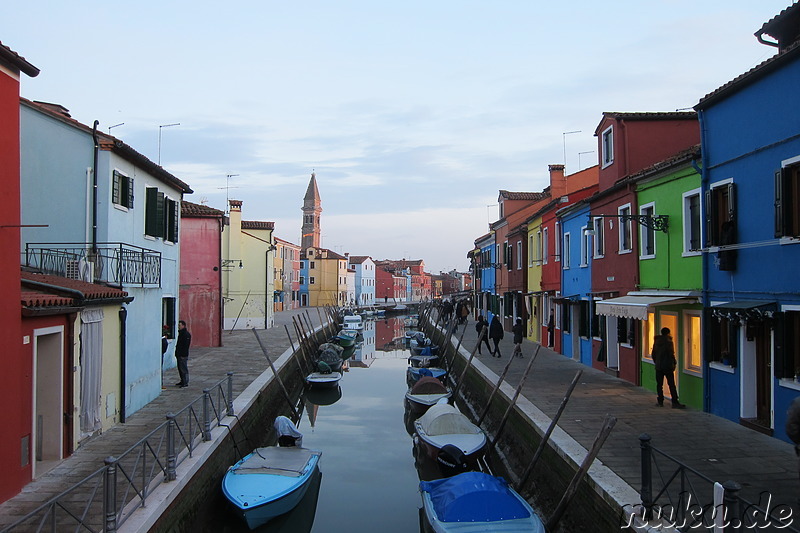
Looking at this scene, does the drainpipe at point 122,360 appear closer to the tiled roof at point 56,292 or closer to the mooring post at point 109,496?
the tiled roof at point 56,292

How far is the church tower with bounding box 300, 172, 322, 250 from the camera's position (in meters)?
110

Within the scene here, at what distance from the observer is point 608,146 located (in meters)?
20.0

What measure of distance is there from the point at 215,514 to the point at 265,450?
2.08 m

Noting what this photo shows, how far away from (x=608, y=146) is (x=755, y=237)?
8801 mm

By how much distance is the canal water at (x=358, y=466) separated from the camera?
12320 mm

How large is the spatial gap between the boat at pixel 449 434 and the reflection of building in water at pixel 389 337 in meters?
32.7

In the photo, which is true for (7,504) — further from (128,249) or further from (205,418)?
(128,249)

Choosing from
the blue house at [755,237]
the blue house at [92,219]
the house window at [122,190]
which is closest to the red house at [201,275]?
the blue house at [92,219]

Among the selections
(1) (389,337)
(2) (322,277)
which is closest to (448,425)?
(1) (389,337)

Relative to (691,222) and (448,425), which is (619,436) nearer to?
(448,425)

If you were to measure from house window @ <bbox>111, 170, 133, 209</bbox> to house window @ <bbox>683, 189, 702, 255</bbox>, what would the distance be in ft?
43.6

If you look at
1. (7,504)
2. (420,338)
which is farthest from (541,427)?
(420,338)

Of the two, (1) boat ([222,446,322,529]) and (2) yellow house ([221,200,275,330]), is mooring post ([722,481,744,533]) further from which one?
(2) yellow house ([221,200,275,330])

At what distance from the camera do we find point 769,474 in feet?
29.3
